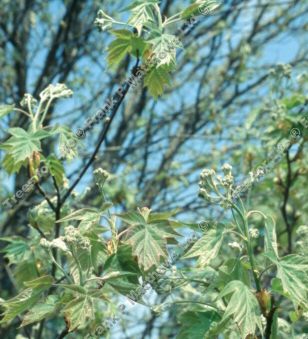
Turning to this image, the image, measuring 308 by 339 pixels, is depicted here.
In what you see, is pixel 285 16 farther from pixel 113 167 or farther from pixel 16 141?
pixel 16 141

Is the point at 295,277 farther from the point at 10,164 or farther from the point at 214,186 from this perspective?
the point at 10,164

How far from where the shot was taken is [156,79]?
9.04 feet

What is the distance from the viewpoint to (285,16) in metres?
7.95

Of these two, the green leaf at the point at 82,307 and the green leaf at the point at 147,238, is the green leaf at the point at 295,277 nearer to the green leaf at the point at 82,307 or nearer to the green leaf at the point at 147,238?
the green leaf at the point at 147,238

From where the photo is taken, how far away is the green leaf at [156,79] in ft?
8.98

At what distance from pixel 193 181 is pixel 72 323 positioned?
5.33m

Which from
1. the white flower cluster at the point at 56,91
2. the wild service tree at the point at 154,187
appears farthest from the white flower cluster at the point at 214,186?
the white flower cluster at the point at 56,91

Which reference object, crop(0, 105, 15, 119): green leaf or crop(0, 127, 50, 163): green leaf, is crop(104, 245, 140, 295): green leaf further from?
crop(0, 105, 15, 119): green leaf

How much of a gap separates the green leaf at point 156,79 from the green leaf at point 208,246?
73 cm

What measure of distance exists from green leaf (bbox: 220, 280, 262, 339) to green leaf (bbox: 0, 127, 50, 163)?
1.05 metres

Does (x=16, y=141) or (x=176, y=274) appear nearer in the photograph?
(x=176, y=274)

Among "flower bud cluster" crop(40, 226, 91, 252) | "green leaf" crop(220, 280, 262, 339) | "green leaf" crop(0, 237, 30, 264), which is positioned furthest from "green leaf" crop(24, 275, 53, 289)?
"green leaf" crop(0, 237, 30, 264)

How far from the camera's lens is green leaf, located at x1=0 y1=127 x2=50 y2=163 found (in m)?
2.75

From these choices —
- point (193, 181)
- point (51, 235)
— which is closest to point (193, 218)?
point (193, 181)
